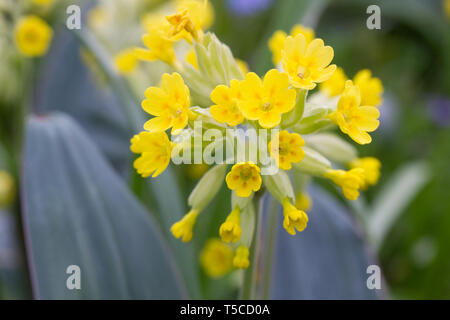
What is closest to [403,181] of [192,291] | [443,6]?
[192,291]

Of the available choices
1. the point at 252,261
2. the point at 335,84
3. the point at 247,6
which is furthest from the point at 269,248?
the point at 247,6

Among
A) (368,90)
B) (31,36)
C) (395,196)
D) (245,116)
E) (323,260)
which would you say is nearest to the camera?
(245,116)

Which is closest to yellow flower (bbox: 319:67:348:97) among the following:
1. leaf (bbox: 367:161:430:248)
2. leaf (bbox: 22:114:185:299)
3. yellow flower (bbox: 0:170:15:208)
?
leaf (bbox: 22:114:185:299)

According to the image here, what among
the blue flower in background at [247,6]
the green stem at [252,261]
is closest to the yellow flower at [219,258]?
the green stem at [252,261]

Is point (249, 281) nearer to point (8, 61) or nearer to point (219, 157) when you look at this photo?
point (219, 157)

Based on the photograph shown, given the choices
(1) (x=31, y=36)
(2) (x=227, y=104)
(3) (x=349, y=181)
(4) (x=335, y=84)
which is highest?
(1) (x=31, y=36)

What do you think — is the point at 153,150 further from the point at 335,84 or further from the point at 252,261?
the point at 335,84

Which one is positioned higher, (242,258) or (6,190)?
(6,190)
